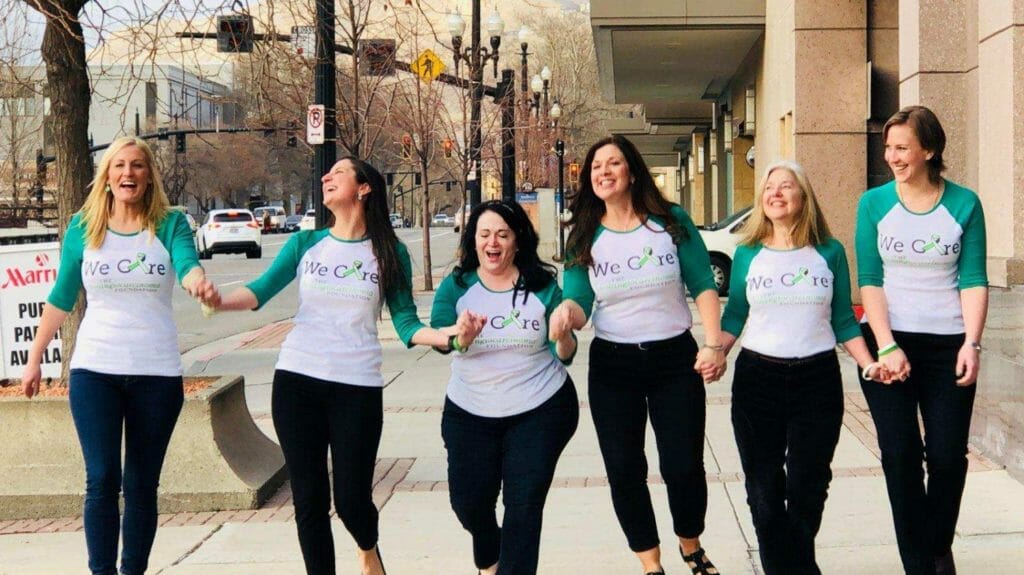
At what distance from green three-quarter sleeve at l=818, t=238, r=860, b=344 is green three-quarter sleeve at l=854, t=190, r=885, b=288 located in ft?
0.19

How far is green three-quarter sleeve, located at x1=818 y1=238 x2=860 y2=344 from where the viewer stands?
4.99 metres

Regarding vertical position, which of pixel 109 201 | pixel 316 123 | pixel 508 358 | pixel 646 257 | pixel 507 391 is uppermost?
pixel 316 123

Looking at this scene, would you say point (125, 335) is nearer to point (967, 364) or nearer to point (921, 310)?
point (921, 310)

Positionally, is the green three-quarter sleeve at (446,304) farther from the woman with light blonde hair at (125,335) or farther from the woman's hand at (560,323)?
the woman with light blonde hair at (125,335)

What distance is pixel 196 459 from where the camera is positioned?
296 inches

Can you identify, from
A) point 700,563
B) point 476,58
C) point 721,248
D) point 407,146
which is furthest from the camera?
point 407,146

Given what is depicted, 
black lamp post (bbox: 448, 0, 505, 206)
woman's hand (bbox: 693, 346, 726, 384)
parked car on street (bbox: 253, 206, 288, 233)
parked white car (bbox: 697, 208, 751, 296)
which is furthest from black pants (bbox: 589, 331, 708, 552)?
parked car on street (bbox: 253, 206, 288, 233)

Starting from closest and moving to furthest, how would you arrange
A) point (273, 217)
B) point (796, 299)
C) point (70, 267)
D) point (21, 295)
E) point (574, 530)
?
point (796, 299) < point (70, 267) < point (574, 530) < point (21, 295) < point (273, 217)

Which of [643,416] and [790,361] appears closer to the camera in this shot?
[790,361]

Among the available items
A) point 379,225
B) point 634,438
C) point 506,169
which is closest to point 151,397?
point 379,225

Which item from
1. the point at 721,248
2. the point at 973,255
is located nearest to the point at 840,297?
the point at 973,255

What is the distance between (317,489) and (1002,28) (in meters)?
5.63

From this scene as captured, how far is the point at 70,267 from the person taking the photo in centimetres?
→ 534

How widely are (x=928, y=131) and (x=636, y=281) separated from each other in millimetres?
1160
